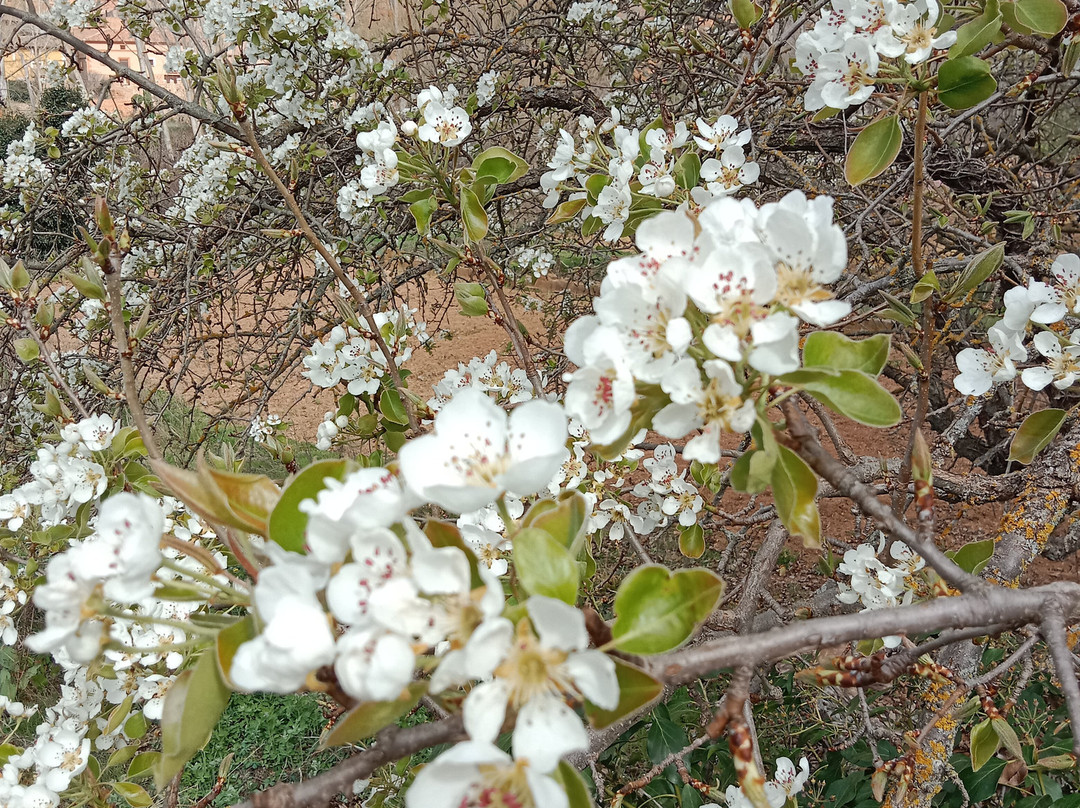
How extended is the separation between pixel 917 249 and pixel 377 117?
7.74ft

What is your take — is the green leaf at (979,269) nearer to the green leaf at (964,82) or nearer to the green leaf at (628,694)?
the green leaf at (964,82)

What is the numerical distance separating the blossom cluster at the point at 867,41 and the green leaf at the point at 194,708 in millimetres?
1205

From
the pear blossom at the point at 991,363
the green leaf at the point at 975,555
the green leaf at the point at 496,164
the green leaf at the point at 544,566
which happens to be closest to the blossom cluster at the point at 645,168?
the green leaf at the point at 496,164

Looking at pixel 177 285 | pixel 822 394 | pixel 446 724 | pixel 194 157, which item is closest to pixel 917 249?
pixel 822 394

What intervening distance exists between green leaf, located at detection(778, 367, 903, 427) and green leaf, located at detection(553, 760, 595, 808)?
0.40m

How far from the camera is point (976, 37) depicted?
45.9 inches

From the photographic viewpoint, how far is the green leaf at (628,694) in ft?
1.82

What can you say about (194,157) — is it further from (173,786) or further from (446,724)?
(446,724)

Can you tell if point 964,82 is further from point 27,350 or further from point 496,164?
point 27,350

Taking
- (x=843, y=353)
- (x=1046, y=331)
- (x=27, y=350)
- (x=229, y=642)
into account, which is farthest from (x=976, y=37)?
(x=27, y=350)

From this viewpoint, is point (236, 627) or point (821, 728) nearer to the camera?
point (236, 627)

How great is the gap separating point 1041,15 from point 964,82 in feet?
0.94

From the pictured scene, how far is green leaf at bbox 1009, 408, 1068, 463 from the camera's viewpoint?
1236 millimetres

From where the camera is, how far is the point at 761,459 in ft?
2.29
